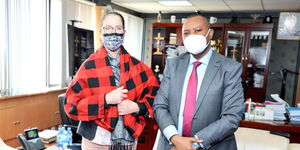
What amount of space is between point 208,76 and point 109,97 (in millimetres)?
529

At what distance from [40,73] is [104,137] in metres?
2.90

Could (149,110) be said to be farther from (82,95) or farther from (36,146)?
(36,146)

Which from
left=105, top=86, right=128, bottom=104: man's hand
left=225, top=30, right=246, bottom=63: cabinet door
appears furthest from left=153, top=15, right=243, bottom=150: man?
left=225, top=30, right=246, bottom=63: cabinet door

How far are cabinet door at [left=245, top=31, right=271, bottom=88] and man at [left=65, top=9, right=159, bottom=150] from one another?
4.65 meters

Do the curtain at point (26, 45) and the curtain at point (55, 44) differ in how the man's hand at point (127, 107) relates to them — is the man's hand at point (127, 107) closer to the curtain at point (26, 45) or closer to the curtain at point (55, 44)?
the curtain at point (26, 45)

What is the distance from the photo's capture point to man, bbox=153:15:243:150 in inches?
48.9

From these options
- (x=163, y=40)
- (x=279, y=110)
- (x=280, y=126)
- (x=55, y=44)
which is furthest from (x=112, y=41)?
(x=163, y=40)

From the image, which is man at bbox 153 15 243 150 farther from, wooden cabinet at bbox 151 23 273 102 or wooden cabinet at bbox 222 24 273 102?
wooden cabinet at bbox 222 24 273 102

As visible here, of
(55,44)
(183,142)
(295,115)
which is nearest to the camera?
(183,142)

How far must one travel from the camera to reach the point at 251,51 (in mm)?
5473

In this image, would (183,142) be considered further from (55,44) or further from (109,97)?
(55,44)

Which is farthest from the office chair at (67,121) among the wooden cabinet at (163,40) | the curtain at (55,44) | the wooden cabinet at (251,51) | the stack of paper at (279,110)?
the wooden cabinet at (251,51)

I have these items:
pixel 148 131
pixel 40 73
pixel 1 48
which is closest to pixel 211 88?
pixel 148 131

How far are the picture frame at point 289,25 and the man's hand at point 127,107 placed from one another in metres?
4.75
